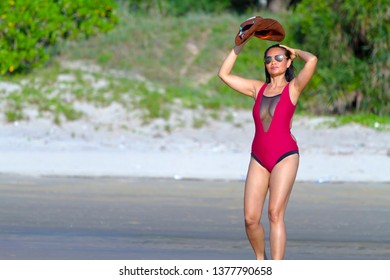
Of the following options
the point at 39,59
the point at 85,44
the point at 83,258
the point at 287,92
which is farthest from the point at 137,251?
the point at 85,44

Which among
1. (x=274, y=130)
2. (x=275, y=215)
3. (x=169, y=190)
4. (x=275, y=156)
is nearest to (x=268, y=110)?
(x=274, y=130)

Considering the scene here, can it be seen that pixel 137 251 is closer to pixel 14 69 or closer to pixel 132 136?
pixel 132 136

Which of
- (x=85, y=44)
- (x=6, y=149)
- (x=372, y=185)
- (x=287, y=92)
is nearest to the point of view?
(x=287, y=92)

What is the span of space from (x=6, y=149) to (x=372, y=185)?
6.09 m

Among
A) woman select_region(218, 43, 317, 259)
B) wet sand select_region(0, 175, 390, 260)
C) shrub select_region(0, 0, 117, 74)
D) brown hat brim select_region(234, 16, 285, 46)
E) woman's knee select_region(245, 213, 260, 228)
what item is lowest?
wet sand select_region(0, 175, 390, 260)

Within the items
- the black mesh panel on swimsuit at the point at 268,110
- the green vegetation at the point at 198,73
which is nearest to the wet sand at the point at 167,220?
the black mesh panel on swimsuit at the point at 268,110

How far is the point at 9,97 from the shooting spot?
2119cm

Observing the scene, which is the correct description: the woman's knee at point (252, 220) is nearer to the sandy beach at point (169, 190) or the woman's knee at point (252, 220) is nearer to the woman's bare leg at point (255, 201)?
the woman's bare leg at point (255, 201)

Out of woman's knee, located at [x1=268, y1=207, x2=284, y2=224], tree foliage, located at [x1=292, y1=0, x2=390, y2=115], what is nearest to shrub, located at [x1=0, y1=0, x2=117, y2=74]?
tree foliage, located at [x1=292, y1=0, x2=390, y2=115]

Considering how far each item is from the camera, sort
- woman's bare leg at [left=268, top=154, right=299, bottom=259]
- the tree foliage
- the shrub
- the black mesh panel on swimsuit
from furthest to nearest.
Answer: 1. the shrub
2. the tree foliage
3. the black mesh panel on swimsuit
4. woman's bare leg at [left=268, top=154, right=299, bottom=259]

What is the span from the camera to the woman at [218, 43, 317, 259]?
8094 millimetres

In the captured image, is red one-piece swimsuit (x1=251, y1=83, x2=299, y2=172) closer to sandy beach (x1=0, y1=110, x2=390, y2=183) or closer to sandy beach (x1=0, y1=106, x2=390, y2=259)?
sandy beach (x1=0, y1=106, x2=390, y2=259)

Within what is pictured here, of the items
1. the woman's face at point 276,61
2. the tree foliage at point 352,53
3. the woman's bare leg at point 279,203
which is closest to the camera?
the woman's bare leg at point 279,203

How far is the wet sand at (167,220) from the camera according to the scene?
9.59 m
